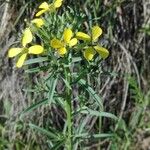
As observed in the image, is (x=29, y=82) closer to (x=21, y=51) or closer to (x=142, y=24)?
(x=142, y=24)

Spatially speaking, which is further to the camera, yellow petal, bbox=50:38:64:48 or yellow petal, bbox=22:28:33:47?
yellow petal, bbox=22:28:33:47

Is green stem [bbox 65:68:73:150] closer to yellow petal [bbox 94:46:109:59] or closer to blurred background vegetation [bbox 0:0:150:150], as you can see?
yellow petal [bbox 94:46:109:59]

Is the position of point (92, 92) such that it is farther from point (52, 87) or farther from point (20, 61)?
point (20, 61)

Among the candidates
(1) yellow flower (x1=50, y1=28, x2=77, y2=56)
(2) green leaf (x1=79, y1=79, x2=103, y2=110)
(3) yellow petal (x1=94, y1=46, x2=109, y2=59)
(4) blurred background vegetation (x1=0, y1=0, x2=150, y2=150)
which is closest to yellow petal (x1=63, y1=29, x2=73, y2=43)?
(1) yellow flower (x1=50, y1=28, x2=77, y2=56)

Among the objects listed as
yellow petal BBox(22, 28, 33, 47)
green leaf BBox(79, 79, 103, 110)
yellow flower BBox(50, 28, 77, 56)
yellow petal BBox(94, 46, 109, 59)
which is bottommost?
green leaf BBox(79, 79, 103, 110)

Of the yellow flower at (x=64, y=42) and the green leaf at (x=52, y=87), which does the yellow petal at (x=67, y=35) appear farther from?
the green leaf at (x=52, y=87)

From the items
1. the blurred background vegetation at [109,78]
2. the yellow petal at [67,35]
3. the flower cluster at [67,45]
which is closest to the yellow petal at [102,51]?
the flower cluster at [67,45]
